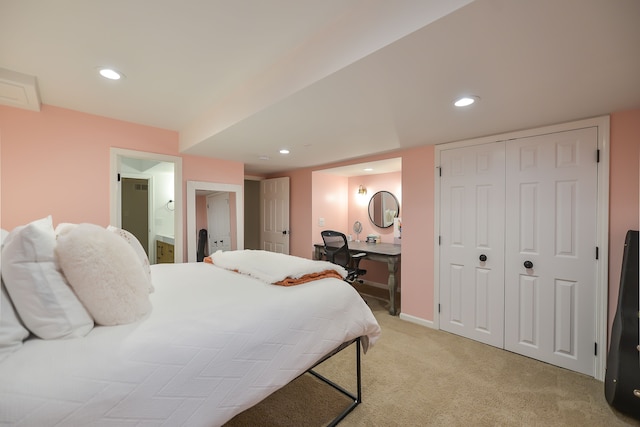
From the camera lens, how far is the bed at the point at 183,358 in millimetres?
779

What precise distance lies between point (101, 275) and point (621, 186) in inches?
132

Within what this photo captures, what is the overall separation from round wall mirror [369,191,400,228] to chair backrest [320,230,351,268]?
1135 millimetres

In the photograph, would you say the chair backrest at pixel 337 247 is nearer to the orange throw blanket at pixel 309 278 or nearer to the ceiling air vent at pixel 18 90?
the orange throw blanket at pixel 309 278

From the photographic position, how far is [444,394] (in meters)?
1.96

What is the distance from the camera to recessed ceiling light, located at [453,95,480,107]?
5.90 ft

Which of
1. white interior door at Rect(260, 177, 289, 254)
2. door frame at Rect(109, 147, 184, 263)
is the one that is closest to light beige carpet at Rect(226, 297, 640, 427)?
door frame at Rect(109, 147, 184, 263)

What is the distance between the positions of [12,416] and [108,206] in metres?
2.71

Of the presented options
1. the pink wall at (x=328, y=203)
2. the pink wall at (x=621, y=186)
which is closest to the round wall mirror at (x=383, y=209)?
the pink wall at (x=328, y=203)

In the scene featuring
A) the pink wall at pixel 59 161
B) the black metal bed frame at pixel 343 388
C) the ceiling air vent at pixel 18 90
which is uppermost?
the ceiling air vent at pixel 18 90

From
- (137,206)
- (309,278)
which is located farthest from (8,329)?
(137,206)

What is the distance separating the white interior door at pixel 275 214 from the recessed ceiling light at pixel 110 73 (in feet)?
10.3

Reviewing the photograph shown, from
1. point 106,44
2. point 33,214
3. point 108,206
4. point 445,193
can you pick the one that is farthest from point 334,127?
point 33,214

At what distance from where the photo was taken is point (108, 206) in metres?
2.89

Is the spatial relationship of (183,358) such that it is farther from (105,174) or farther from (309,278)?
(105,174)
